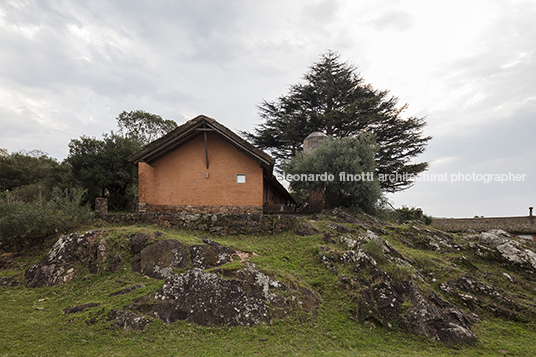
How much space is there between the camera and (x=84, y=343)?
4.93 m

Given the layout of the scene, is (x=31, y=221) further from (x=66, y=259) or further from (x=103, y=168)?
(x=103, y=168)

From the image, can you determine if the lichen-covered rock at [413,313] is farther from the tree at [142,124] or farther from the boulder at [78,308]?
the tree at [142,124]

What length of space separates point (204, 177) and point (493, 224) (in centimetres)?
2356

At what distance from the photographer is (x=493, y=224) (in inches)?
890

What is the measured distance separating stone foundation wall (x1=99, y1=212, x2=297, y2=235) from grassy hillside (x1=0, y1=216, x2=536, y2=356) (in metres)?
2.08

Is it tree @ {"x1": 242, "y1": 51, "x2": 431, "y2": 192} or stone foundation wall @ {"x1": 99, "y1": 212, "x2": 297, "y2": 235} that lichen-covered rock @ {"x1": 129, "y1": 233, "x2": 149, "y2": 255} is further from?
tree @ {"x1": 242, "y1": 51, "x2": 431, "y2": 192}

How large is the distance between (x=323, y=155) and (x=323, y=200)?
236 cm

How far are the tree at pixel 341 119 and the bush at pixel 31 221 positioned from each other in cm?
1819

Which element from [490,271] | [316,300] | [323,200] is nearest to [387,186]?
[323,200]

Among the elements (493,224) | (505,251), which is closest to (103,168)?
(505,251)

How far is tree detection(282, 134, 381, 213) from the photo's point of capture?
14133 mm

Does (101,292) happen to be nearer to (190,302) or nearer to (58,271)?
(58,271)

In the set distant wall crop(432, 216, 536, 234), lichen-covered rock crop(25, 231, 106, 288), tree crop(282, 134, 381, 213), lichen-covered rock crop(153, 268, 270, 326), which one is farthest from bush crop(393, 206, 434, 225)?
lichen-covered rock crop(25, 231, 106, 288)

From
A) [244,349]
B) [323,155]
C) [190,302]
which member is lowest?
[244,349]
